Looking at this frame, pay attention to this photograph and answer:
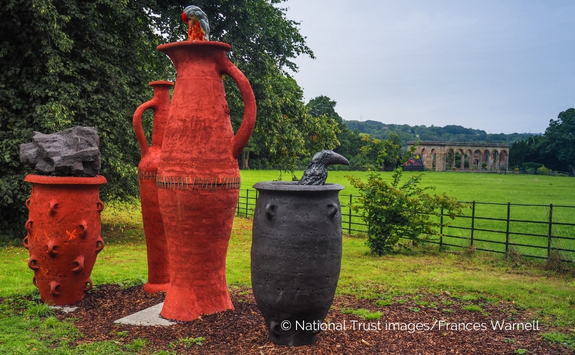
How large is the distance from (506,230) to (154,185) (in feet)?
31.8

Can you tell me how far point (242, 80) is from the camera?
224 inches

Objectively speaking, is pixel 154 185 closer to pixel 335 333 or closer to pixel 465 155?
pixel 335 333

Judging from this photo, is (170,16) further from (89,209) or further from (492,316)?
(492,316)

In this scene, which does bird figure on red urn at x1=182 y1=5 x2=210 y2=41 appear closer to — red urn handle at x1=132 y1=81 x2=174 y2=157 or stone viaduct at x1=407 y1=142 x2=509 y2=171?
red urn handle at x1=132 y1=81 x2=174 y2=157

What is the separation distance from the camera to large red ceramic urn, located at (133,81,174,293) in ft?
22.0

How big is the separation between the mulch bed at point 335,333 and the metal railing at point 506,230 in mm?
4081

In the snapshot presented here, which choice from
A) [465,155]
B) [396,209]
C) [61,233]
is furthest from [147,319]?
[465,155]

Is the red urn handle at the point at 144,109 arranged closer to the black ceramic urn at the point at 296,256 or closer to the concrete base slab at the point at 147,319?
the concrete base slab at the point at 147,319

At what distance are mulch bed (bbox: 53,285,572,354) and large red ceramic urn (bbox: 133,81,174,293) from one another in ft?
1.69

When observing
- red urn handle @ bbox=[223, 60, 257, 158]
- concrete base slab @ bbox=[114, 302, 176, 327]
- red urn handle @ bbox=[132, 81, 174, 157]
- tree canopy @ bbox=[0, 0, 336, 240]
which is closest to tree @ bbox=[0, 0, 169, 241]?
tree canopy @ bbox=[0, 0, 336, 240]

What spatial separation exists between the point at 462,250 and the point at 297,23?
9.19 metres

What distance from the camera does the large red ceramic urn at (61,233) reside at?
600cm

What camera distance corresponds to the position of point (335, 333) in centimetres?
521

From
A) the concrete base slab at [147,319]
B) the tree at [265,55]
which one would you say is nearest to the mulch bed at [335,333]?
the concrete base slab at [147,319]
